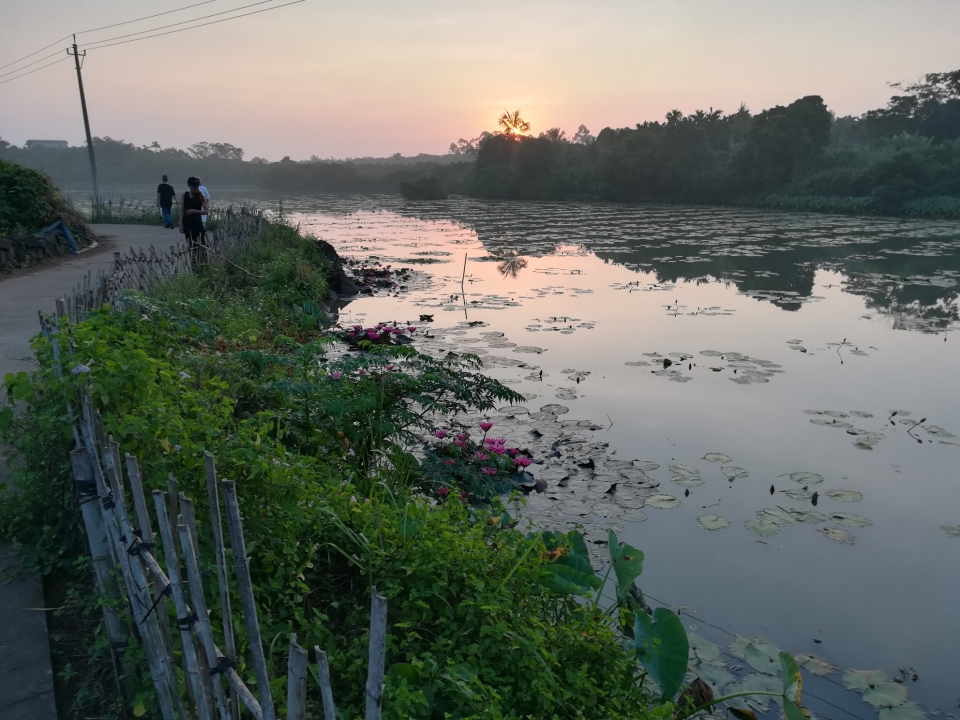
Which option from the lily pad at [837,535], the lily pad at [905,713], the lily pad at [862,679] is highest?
the lily pad at [837,535]

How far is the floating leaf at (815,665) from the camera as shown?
2.98 m

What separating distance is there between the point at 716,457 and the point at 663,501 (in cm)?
91

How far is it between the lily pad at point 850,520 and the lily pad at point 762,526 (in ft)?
1.35

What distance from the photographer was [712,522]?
420cm

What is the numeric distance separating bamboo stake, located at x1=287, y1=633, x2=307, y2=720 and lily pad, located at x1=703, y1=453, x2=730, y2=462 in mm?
4244

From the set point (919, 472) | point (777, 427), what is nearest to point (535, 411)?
point (777, 427)

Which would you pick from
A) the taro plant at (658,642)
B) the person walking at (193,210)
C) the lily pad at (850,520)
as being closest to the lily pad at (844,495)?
the lily pad at (850,520)

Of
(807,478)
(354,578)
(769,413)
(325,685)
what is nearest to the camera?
(325,685)

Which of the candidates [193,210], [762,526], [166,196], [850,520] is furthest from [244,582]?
[166,196]

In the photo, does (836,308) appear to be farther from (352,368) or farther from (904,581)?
(352,368)

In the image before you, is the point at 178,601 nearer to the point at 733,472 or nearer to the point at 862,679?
the point at 862,679

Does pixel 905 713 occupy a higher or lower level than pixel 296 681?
lower

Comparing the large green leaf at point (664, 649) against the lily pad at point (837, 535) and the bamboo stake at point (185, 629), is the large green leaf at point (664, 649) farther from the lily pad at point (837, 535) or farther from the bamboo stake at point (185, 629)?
the lily pad at point (837, 535)

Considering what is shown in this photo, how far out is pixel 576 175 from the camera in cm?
5031
